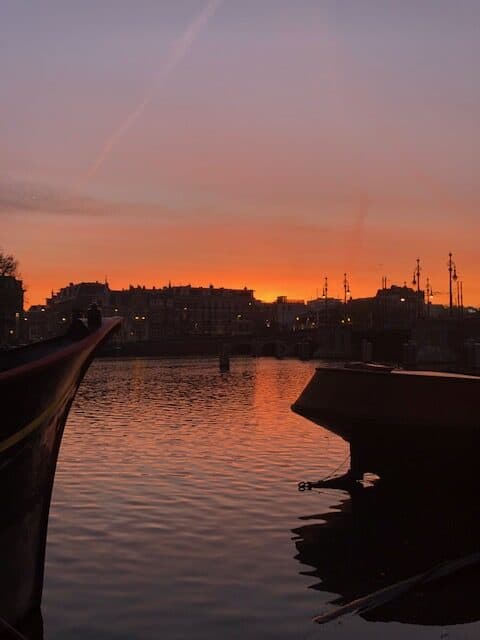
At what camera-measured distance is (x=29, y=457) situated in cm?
856

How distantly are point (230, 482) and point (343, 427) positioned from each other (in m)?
3.02

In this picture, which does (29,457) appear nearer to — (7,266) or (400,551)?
(400,551)

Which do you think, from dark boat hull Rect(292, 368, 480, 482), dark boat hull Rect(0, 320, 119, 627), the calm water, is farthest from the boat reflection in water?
dark boat hull Rect(0, 320, 119, 627)

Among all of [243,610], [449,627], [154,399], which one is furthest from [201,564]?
[154,399]

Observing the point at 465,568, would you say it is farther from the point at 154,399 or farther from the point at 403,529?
the point at 154,399

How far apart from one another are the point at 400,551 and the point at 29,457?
6749 mm

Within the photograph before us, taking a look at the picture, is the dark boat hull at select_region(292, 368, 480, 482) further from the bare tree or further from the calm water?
the bare tree

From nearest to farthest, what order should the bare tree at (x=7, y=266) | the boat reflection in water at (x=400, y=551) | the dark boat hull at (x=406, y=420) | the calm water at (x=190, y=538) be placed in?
the calm water at (x=190, y=538)
the boat reflection in water at (x=400, y=551)
the dark boat hull at (x=406, y=420)
the bare tree at (x=7, y=266)

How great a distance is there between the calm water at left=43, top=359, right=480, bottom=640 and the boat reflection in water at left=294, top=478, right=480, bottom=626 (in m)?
0.28

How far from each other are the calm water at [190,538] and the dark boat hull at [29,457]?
92 centimetres

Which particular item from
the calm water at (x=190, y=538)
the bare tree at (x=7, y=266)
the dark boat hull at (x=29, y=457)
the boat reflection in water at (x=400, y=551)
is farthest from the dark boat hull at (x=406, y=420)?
the bare tree at (x=7, y=266)

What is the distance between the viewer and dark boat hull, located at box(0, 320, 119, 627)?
7902 mm

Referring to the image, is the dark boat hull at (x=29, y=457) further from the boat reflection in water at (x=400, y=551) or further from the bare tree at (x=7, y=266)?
the bare tree at (x=7, y=266)

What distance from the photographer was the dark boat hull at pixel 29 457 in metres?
7.90
